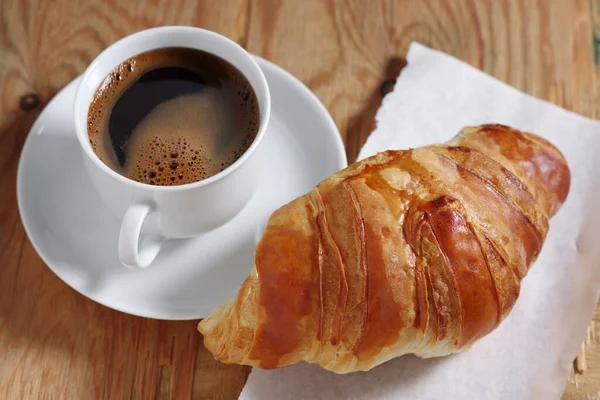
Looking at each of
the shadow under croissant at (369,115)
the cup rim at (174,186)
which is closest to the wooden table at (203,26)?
the shadow under croissant at (369,115)

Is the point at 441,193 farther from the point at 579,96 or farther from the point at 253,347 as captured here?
the point at 579,96

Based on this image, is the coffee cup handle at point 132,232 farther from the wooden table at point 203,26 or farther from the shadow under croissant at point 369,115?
the shadow under croissant at point 369,115

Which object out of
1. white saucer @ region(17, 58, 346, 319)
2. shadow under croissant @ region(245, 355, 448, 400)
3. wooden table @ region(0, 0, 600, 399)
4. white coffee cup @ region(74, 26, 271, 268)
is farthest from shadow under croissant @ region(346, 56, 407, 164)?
shadow under croissant @ region(245, 355, 448, 400)

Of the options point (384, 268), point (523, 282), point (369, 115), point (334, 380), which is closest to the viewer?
point (384, 268)

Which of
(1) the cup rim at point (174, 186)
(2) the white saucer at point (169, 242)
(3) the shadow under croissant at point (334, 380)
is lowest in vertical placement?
(3) the shadow under croissant at point (334, 380)

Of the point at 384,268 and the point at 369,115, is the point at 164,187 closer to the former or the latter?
the point at 384,268

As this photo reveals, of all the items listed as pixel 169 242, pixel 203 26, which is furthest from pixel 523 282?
pixel 203 26
